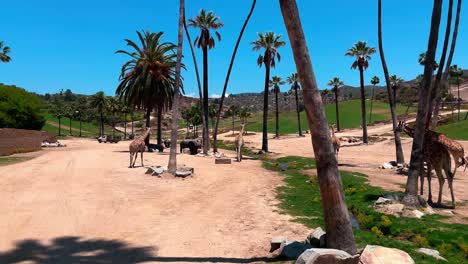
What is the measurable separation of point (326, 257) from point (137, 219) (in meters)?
6.97

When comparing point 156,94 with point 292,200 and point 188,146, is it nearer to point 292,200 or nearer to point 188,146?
point 188,146

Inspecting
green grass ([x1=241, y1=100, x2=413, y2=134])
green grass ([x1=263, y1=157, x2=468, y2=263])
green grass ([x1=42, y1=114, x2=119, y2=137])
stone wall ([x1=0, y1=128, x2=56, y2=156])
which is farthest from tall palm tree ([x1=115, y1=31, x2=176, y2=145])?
green grass ([x1=42, y1=114, x2=119, y2=137])

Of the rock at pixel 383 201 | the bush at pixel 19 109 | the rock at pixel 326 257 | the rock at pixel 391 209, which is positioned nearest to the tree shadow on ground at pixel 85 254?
the rock at pixel 326 257

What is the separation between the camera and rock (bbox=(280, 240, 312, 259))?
28.1ft

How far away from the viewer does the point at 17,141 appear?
42719mm

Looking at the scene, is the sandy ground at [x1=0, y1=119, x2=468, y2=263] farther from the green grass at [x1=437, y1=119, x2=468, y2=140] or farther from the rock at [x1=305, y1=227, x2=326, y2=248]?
the green grass at [x1=437, y1=119, x2=468, y2=140]

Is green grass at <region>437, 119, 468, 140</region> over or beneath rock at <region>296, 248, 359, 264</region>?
over

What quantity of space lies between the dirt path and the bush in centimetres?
5356

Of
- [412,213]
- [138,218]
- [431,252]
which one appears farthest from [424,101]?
[138,218]

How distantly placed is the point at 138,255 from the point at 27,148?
39013 mm

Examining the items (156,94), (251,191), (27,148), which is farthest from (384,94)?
(251,191)

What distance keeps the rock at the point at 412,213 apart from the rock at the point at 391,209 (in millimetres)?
156

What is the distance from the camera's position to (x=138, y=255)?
8.95 m

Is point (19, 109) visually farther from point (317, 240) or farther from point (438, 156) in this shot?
point (317, 240)
